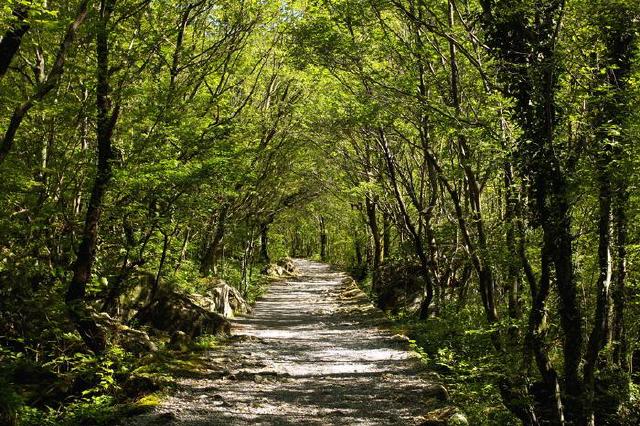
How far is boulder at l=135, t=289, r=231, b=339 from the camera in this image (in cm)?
1378

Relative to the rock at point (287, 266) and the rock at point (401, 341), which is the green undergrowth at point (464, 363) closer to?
the rock at point (401, 341)

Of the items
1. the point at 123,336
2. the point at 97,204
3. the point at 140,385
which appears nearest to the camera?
the point at 140,385

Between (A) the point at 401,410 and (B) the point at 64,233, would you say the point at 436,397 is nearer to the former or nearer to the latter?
(A) the point at 401,410

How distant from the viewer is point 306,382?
Result: 10156mm

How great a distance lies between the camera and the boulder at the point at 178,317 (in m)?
13.8

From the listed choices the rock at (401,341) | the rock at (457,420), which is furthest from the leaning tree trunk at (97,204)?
the rock at (401,341)

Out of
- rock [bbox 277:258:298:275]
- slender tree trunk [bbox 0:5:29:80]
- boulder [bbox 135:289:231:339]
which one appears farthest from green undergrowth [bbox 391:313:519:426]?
rock [bbox 277:258:298:275]

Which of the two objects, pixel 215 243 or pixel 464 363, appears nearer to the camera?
pixel 464 363

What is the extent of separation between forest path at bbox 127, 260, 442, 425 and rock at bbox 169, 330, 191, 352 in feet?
2.23

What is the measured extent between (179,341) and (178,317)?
1.81 metres

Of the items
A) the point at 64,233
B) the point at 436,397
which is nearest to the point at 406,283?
the point at 436,397

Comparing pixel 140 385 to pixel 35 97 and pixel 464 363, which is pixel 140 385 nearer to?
pixel 35 97

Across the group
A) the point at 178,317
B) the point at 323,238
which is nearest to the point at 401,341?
the point at 178,317

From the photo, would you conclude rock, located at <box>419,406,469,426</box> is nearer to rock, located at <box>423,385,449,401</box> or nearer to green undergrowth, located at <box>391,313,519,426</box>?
green undergrowth, located at <box>391,313,519,426</box>
